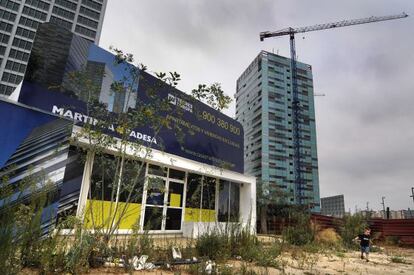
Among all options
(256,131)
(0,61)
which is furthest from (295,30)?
(0,61)

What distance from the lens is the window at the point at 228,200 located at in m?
14.5

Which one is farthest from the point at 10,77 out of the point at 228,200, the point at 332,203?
the point at 332,203

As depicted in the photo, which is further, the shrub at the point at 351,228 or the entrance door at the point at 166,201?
the shrub at the point at 351,228

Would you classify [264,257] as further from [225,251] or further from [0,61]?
[0,61]

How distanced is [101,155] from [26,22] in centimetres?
7254

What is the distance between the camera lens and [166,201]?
38.3 feet

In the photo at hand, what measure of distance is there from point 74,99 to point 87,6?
244ft

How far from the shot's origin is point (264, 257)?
258 inches

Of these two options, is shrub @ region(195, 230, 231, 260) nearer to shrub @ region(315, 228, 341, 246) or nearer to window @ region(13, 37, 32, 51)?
shrub @ region(315, 228, 341, 246)

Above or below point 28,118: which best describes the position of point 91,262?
below

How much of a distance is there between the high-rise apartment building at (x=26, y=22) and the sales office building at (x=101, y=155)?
5883 centimetres

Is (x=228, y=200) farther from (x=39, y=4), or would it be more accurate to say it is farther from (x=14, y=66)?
(x=39, y=4)

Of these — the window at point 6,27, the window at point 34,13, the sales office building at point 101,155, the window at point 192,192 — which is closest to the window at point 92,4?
the window at point 34,13

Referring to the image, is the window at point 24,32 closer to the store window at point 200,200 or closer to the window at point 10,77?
the window at point 10,77
